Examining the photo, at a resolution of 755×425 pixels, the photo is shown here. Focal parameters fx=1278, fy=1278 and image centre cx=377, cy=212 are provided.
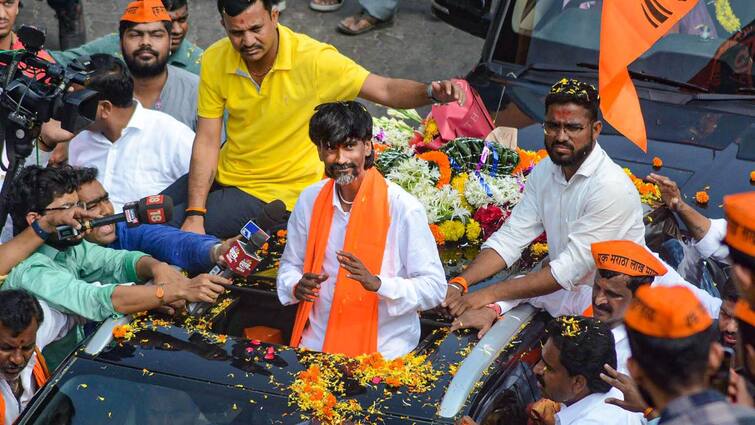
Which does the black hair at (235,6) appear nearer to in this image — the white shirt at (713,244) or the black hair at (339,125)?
the black hair at (339,125)

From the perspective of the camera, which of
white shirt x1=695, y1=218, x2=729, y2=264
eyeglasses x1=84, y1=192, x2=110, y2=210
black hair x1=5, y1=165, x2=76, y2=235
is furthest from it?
white shirt x1=695, y1=218, x2=729, y2=264

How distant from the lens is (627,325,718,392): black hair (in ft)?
10.6

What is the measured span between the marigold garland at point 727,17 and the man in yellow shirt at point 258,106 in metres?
1.99

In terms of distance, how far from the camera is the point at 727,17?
24.2 feet

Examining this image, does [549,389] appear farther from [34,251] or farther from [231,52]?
[231,52]

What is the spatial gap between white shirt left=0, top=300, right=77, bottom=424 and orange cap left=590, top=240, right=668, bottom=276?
2.39 m

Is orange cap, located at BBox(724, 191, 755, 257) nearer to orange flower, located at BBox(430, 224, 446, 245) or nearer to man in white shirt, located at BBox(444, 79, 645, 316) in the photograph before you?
man in white shirt, located at BBox(444, 79, 645, 316)

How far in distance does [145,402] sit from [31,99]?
5.17 ft

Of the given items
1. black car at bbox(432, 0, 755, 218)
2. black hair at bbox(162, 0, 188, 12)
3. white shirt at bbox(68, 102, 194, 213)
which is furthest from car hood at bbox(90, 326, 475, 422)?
black hair at bbox(162, 0, 188, 12)

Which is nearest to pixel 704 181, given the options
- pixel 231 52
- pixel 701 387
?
pixel 231 52

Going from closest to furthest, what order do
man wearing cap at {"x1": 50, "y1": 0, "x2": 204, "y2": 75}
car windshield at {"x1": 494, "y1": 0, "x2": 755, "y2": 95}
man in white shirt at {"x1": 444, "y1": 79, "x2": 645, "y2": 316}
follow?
man in white shirt at {"x1": 444, "y1": 79, "x2": 645, "y2": 316}
car windshield at {"x1": 494, "y1": 0, "x2": 755, "y2": 95}
man wearing cap at {"x1": 50, "y1": 0, "x2": 204, "y2": 75}

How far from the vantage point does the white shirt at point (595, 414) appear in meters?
4.93

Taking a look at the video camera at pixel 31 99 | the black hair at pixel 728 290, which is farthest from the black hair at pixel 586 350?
the video camera at pixel 31 99

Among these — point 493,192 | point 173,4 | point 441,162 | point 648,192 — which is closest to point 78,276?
point 441,162
